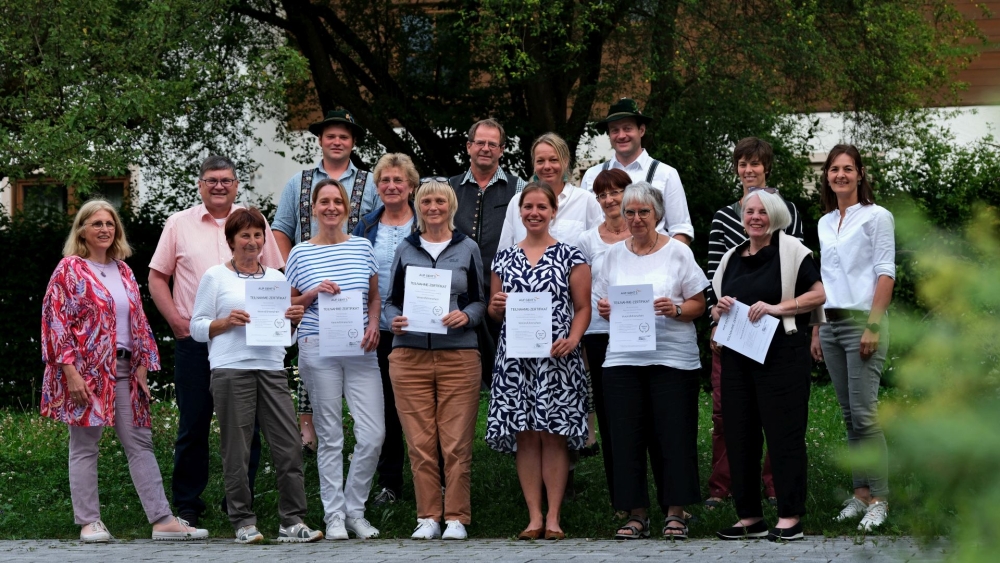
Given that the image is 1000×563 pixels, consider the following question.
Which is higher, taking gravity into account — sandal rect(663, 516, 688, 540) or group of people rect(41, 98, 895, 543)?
group of people rect(41, 98, 895, 543)

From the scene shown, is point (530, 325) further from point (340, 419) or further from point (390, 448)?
point (390, 448)

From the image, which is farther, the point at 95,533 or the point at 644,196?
the point at 95,533

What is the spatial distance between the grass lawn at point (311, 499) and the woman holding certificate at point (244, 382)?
1.08 feet

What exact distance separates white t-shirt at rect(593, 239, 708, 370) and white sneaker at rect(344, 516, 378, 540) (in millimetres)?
1716

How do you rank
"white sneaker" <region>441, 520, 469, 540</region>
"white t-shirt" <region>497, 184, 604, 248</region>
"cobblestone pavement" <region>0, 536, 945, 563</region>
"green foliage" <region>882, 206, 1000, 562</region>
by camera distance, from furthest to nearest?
"white t-shirt" <region>497, 184, 604, 248</region> → "white sneaker" <region>441, 520, 469, 540</region> → "cobblestone pavement" <region>0, 536, 945, 563</region> → "green foliage" <region>882, 206, 1000, 562</region>

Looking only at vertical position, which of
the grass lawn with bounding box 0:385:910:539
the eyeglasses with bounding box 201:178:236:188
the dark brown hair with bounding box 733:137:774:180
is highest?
the dark brown hair with bounding box 733:137:774:180

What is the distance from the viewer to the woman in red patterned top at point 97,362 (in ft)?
23.0

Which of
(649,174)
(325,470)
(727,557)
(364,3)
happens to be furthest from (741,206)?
(364,3)

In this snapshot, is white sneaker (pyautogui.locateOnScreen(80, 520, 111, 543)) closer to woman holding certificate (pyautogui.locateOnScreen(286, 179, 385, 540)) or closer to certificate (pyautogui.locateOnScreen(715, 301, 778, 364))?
woman holding certificate (pyautogui.locateOnScreen(286, 179, 385, 540))

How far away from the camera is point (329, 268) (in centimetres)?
712

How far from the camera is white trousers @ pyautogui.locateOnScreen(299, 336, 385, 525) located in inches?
279

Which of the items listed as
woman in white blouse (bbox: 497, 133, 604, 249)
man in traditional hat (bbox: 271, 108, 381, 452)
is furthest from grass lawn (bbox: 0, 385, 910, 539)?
man in traditional hat (bbox: 271, 108, 381, 452)

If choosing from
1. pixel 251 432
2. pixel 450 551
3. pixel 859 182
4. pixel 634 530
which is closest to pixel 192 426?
pixel 251 432

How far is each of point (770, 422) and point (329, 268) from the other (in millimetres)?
2697
